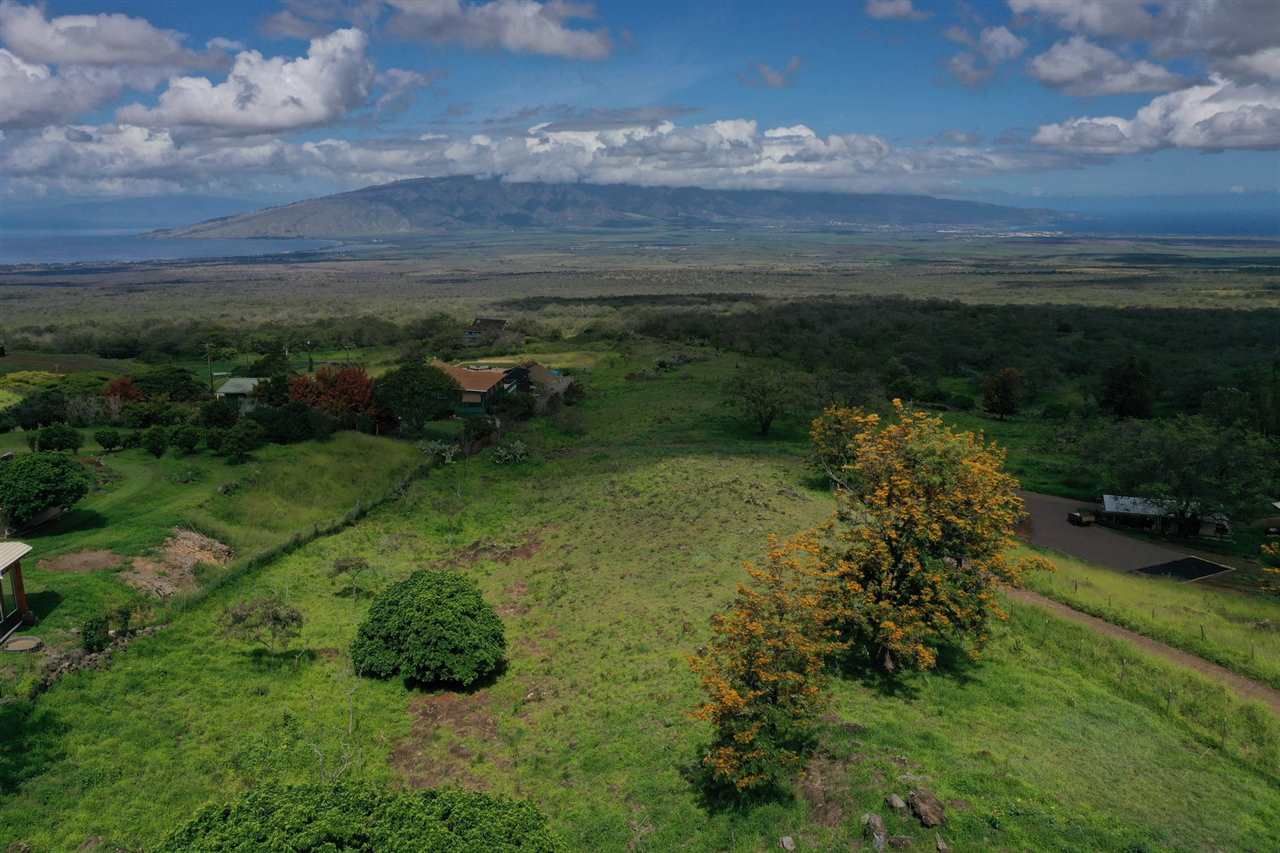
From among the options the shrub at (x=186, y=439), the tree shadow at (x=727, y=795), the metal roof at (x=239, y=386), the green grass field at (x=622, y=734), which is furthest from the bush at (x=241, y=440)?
the tree shadow at (x=727, y=795)

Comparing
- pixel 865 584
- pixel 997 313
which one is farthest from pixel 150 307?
pixel 865 584

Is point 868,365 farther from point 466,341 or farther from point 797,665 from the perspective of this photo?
point 797,665

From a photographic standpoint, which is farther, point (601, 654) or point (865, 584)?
point (601, 654)

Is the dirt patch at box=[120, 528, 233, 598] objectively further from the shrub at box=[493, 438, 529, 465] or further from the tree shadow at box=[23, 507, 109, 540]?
the shrub at box=[493, 438, 529, 465]

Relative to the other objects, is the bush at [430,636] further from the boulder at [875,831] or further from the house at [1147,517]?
the house at [1147,517]

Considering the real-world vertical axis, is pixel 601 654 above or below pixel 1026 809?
below
